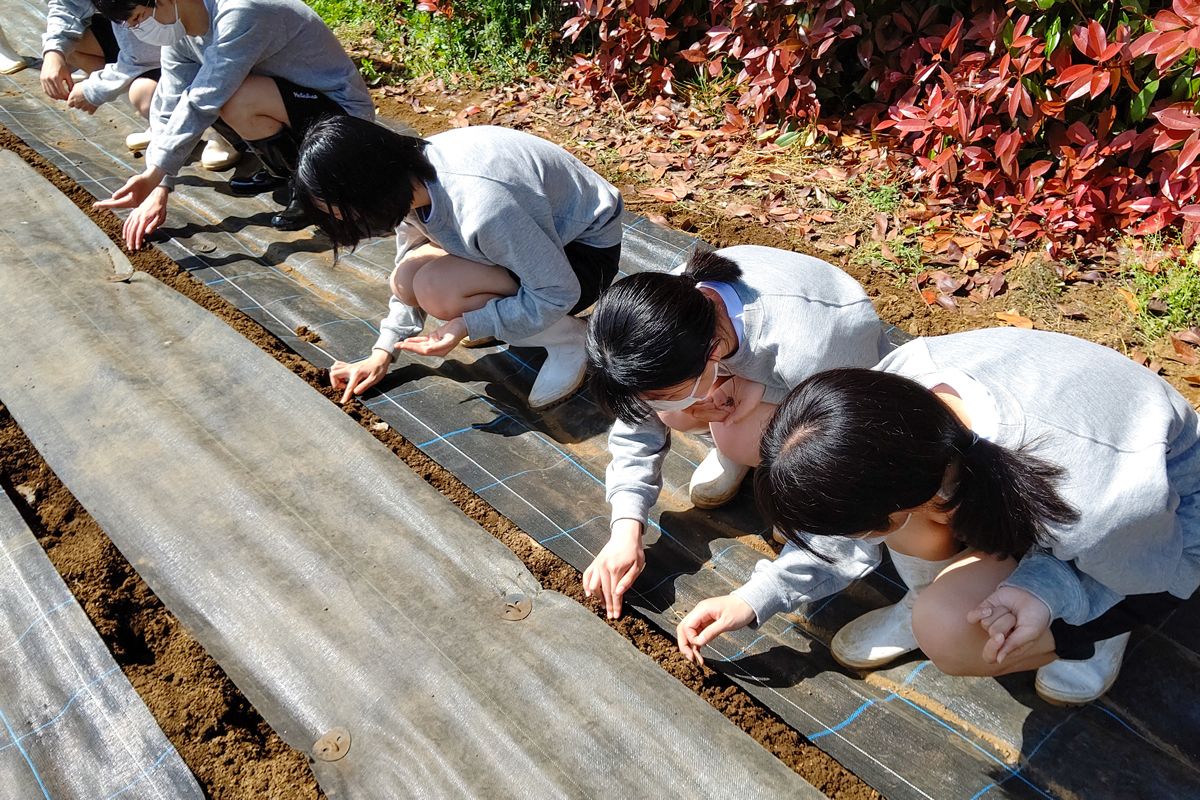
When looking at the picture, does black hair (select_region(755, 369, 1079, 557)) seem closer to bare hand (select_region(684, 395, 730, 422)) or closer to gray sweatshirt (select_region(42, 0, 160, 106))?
bare hand (select_region(684, 395, 730, 422))

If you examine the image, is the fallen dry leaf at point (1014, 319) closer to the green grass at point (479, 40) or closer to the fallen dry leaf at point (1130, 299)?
the fallen dry leaf at point (1130, 299)

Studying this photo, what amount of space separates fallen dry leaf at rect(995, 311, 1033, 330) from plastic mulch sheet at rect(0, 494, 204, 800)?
7.95 ft

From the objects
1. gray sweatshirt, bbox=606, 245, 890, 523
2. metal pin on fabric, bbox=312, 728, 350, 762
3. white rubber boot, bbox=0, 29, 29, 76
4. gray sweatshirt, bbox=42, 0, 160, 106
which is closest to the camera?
metal pin on fabric, bbox=312, 728, 350, 762

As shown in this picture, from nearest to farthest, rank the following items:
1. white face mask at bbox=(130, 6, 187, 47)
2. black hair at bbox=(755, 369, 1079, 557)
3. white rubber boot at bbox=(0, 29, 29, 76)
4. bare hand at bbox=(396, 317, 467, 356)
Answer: black hair at bbox=(755, 369, 1079, 557), bare hand at bbox=(396, 317, 467, 356), white face mask at bbox=(130, 6, 187, 47), white rubber boot at bbox=(0, 29, 29, 76)

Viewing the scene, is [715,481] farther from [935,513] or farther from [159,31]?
[159,31]

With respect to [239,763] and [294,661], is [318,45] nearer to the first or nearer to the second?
[294,661]

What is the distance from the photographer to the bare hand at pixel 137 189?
2.82m

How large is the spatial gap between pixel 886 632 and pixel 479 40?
14.3 ft

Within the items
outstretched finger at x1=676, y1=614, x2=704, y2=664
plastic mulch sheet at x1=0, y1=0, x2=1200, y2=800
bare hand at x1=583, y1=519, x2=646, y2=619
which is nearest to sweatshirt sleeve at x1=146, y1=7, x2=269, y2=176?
plastic mulch sheet at x1=0, y1=0, x2=1200, y2=800

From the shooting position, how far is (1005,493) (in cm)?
122

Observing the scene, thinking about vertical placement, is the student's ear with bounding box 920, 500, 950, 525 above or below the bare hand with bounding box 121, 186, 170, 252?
above

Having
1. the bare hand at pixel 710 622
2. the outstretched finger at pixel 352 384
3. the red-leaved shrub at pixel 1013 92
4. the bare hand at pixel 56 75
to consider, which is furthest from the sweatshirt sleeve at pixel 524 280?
the bare hand at pixel 56 75

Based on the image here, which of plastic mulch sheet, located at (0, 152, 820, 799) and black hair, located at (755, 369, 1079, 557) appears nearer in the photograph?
black hair, located at (755, 369, 1079, 557)

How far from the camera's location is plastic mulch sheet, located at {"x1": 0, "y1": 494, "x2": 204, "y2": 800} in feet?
4.76
